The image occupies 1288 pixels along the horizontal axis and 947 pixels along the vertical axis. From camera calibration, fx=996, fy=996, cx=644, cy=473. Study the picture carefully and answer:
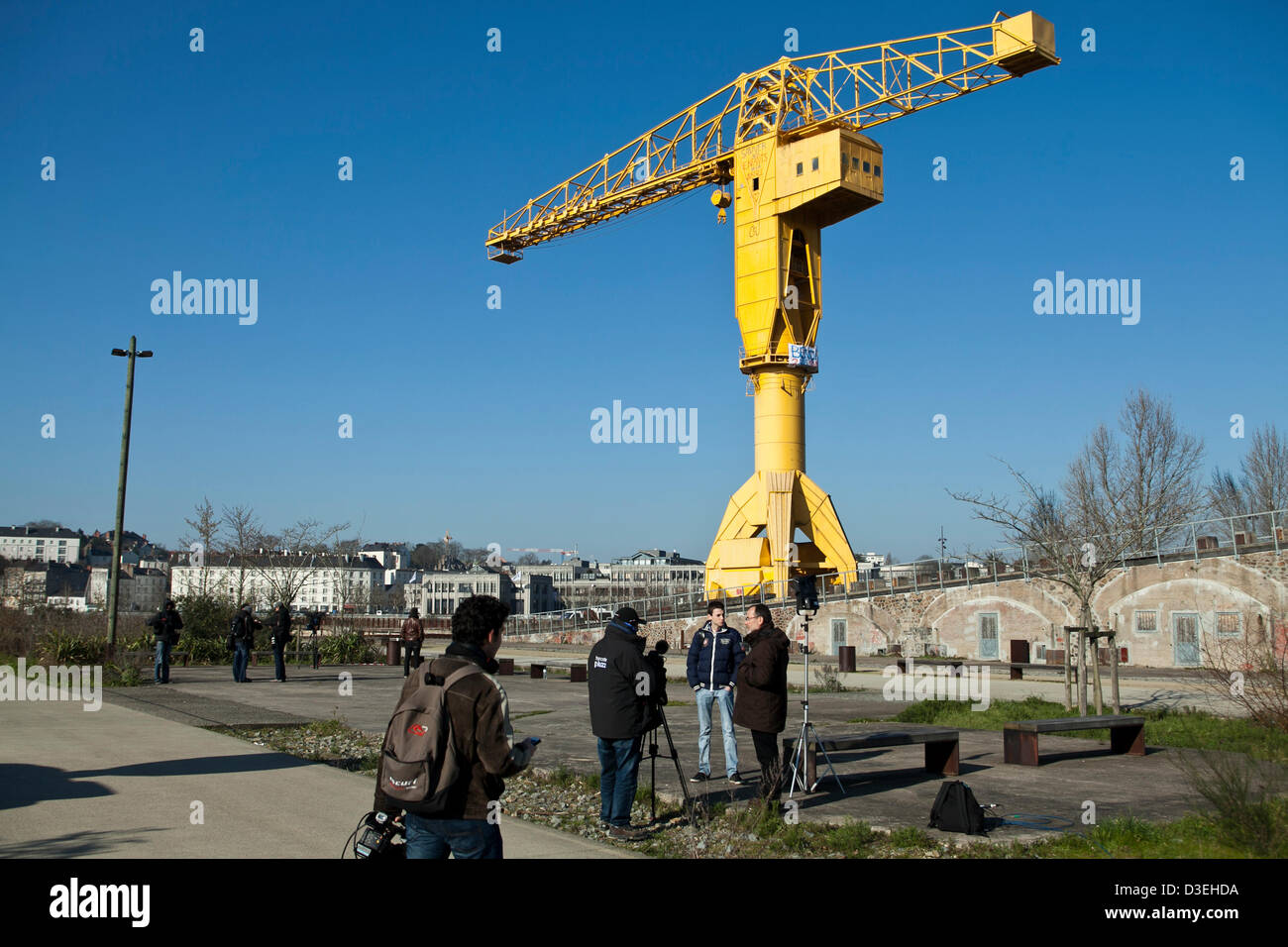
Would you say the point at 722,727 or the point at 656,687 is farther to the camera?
the point at 722,727

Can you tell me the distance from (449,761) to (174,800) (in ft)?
17.4

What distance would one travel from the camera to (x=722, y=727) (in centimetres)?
1060

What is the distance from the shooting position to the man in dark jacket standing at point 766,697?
902cm

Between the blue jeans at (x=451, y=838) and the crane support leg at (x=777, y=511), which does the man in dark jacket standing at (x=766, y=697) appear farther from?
the crane support leg at (x=777, y=511)

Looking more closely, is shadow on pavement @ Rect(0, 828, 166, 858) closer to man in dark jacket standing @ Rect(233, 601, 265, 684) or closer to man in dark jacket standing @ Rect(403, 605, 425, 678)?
man in dark jacket standing @ Rect(233, 601, 265, 684)

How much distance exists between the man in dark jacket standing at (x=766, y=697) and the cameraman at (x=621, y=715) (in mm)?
1072

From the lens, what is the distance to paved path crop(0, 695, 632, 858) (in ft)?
22.5

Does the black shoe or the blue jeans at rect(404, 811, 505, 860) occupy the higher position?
the blue jeans at rect(404, 811, 505, 860)

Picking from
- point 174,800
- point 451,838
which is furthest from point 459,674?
point 174,800

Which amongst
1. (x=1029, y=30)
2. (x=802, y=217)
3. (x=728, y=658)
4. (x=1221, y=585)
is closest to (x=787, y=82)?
(x=802, y=217)

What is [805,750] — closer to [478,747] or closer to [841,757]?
[841,757]
